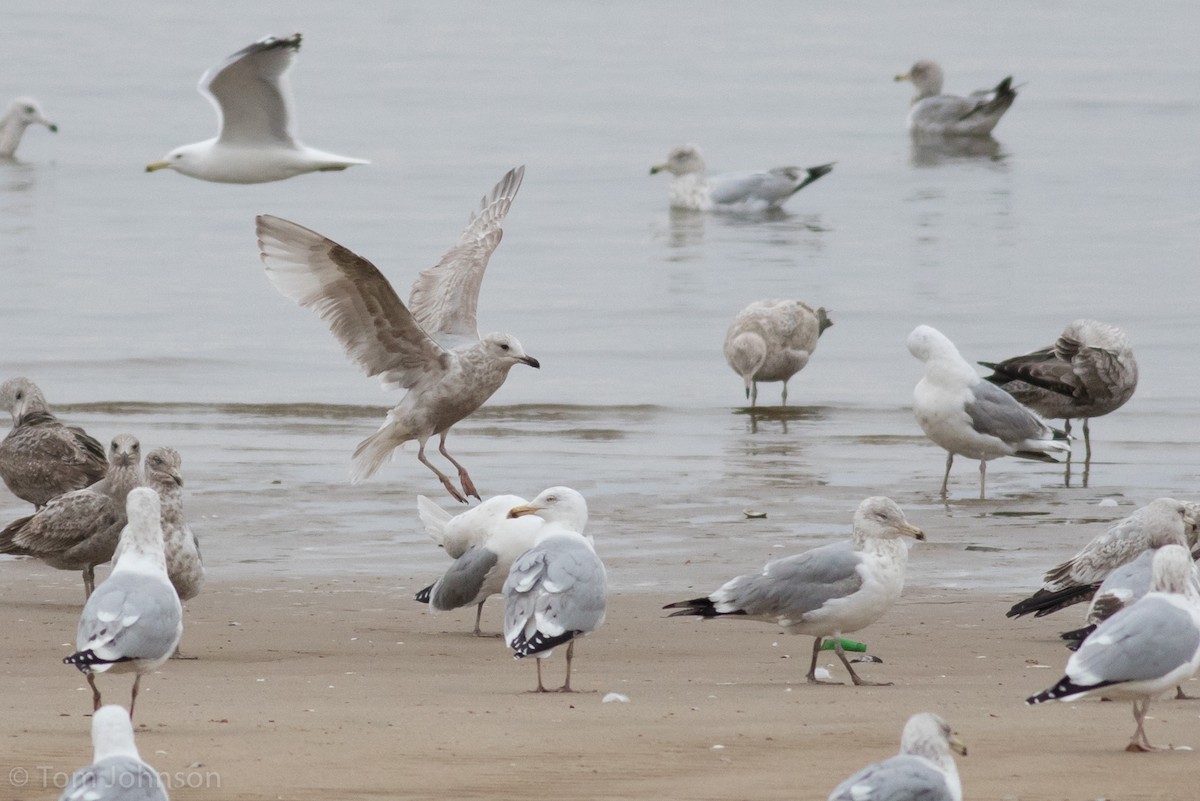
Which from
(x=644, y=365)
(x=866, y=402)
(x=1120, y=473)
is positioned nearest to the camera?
(x=1120, y=473)

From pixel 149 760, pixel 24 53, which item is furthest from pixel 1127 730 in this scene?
pixel 24 53

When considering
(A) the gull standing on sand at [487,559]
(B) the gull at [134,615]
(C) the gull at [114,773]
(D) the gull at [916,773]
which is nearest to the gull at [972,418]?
(A) the gull standing on sand at [487,559]

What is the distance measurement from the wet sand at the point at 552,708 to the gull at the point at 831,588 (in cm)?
24

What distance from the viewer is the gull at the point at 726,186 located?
25.9 metres

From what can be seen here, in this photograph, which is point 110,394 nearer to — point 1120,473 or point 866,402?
point 866,402

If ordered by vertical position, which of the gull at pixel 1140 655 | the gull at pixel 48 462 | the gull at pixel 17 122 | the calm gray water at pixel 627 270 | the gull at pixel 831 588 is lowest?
the calm gray water at pixel 627 270

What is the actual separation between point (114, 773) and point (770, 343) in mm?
11154

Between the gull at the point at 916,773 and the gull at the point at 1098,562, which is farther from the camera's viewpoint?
the gull at the point at 1098,562

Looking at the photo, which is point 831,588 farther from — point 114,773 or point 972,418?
point 972,418

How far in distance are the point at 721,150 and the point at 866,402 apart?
1877cm

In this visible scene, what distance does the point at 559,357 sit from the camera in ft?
58.9

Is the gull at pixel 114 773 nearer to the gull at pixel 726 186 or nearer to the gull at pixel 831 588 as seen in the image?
the gull at pixel 831 588

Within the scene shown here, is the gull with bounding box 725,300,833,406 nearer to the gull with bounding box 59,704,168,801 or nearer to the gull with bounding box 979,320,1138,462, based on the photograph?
the gull with bounding box 979,320,1138,462

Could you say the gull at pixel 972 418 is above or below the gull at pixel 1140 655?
below
